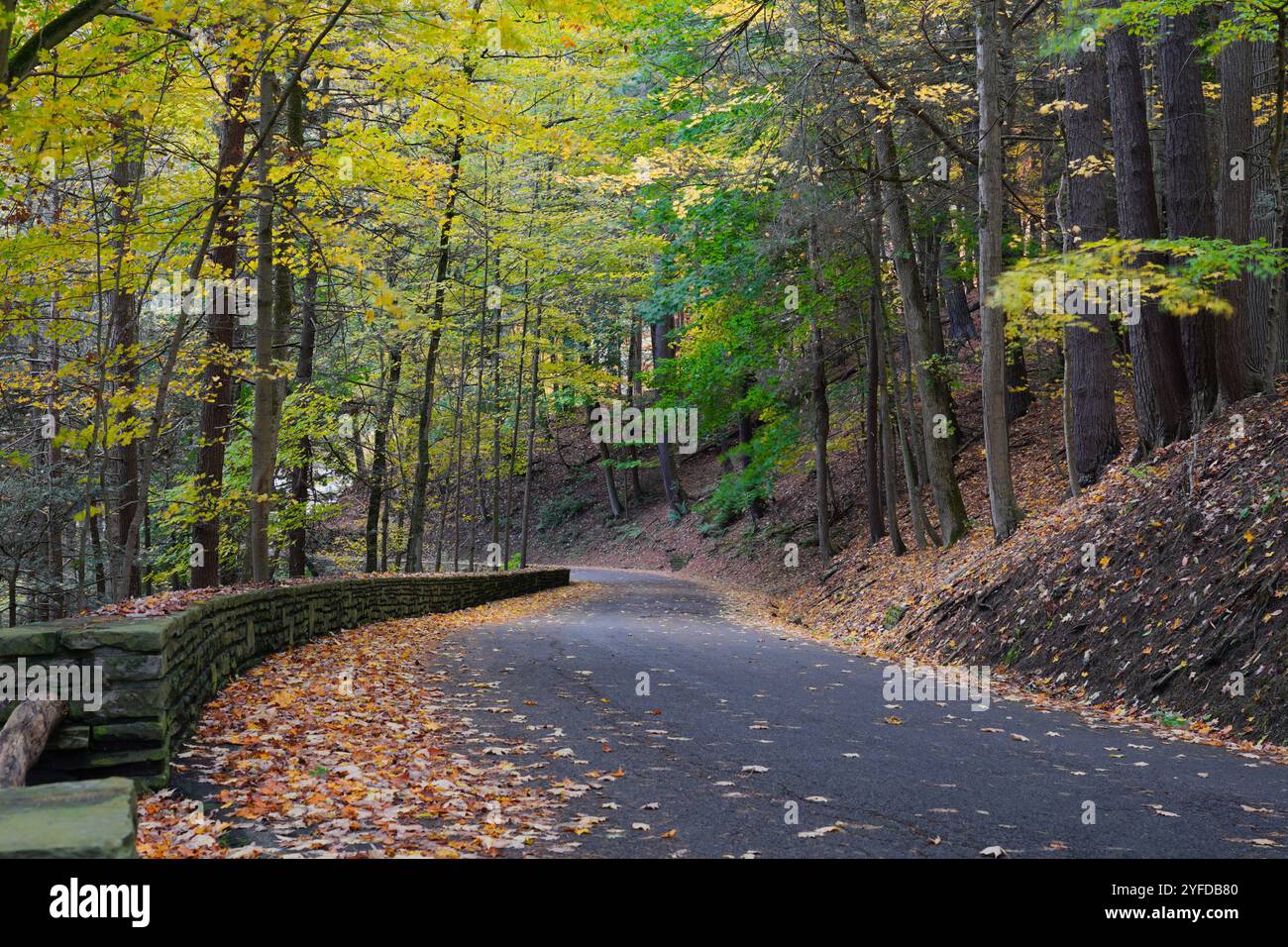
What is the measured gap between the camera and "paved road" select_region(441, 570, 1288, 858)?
15.2 ft

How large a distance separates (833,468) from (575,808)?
24.5m

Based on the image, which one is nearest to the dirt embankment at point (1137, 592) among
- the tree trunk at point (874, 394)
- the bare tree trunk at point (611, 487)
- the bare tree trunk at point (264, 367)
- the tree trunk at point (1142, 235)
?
the tree trunk at point (1142, 235)

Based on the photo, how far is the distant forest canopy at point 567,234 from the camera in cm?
923

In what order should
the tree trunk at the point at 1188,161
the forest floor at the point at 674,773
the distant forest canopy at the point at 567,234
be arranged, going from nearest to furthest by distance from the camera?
the forest floor at the point at 674,773 < the distant forest canopy at the point at 567,234 < the tree trunk at the point at 1188,161

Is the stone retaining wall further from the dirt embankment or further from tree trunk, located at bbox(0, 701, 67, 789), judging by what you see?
the dirt embankment

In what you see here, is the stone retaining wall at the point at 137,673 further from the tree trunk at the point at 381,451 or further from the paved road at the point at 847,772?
the tree trunk at the point at 381,451

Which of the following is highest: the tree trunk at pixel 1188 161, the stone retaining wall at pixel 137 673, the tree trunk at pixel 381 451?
the tree trunk at pixel 1188 161

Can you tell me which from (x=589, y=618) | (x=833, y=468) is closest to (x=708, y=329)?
(x=833, y=468)

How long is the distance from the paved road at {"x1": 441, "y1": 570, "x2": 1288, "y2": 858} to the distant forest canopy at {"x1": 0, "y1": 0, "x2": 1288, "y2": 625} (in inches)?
142

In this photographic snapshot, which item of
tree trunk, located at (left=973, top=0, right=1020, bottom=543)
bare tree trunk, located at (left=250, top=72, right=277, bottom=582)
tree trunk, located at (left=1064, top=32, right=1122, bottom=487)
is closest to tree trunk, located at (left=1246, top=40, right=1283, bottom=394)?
tree trunk, located at (left=1064, top=32, right=1122, bottom=487)

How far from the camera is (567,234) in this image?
22.1m

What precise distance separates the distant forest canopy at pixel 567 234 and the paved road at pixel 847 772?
360 cm

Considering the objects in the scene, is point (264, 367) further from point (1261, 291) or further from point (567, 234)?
point (567, 234)

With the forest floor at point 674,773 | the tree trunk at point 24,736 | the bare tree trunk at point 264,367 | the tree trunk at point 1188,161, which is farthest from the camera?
the tree trunk at point 1188,161
